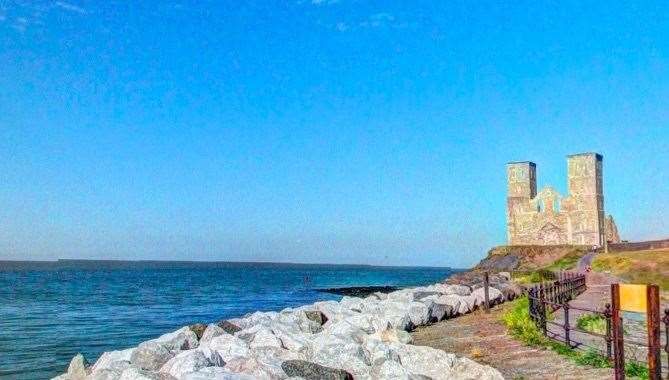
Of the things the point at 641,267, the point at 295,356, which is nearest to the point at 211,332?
the point at 295,356

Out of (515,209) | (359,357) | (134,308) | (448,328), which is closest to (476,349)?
(359,357)

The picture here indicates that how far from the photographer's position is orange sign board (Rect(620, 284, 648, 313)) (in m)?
6.76

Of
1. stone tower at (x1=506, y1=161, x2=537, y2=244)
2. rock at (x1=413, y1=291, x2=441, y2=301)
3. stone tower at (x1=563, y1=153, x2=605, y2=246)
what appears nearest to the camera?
rock at (x1=413, y1=291, x2=441, y2=301)

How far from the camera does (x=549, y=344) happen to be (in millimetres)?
9695

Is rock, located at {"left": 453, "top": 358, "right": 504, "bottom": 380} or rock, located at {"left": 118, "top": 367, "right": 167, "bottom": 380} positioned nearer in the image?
rock, located at {"left": 453, "top": 358, "right": 504, "bottom": 380}

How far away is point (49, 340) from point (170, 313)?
10.6 metres

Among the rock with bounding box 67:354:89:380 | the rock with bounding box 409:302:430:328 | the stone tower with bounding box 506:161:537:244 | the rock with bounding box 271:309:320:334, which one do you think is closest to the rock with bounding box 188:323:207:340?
the rock with bounding box 271:309:320:334

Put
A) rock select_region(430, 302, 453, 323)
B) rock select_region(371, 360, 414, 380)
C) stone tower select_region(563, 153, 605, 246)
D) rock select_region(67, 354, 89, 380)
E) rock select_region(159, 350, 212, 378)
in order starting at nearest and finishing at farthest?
1. rock select_region(371, 360, 414, 380)
2. rock select_region(159, 350, 212, 378)
3. rock select_region(67, 354, 89, 380)
4. rock select_region(430, 302, 453, 323)
5. stone tower select_region(563, 153, 605, 246)

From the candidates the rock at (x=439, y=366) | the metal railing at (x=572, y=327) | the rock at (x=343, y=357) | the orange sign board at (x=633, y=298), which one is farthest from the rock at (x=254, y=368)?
the orange sign board at (x=633, y=298)

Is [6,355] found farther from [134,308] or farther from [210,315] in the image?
[134,308]

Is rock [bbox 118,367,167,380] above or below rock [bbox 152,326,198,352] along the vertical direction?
above

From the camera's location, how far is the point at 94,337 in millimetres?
21312

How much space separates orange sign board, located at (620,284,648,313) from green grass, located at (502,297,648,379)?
1.06m

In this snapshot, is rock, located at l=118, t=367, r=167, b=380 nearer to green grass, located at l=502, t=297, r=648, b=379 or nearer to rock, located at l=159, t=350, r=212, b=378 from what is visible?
rock, located at l=159, t=350, r=212, b=378
